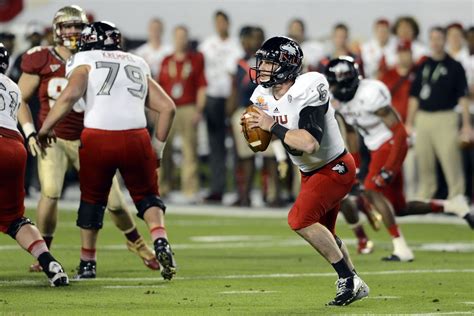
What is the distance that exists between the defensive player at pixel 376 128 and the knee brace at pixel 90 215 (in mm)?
2679

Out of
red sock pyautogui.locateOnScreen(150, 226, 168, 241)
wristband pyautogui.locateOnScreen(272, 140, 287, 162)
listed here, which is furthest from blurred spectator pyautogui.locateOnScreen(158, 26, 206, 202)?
red sock pyautogui.locateOnScreen(150, 226, 168, 241)

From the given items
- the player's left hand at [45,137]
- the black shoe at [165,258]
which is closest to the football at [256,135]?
the black shoe at [165,258]

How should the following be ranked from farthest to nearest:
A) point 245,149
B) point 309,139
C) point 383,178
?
point 245,149, point 383,178, point 309,139

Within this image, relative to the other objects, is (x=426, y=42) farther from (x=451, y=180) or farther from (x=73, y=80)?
(x=73, y=80)

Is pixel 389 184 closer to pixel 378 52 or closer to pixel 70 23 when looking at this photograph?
pixel 70 23

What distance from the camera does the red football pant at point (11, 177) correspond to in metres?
9.51

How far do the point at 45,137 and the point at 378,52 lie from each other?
27.6 ft

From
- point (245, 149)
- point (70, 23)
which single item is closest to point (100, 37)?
point (70, 23)

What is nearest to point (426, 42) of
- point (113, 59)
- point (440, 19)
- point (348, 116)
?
point (440, 19)

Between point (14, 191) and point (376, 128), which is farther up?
point (14, 191)

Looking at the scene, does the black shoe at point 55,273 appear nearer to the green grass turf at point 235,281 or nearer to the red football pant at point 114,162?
the green grass turf at point 235,281

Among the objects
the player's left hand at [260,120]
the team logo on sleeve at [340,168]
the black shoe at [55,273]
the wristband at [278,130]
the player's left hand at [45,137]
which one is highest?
the player's left hand at [260,120]

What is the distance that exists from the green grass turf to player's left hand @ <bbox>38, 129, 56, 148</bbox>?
92cm

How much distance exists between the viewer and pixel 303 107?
353 inches
